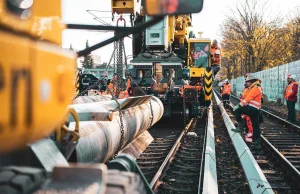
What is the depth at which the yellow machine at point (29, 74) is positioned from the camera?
4.78 ft

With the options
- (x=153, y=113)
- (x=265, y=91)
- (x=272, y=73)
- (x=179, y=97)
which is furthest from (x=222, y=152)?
(x=265, y=91)

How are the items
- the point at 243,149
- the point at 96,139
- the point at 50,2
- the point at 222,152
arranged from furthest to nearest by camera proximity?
1. the point at 222,152
2. the point at 243,149
3. the point at 96,139
4. the point at 50,2

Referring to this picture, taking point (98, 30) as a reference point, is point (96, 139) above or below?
below

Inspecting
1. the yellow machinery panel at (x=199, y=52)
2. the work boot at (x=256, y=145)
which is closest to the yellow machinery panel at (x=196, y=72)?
the yellow machinery panel at (x=199, y=52)

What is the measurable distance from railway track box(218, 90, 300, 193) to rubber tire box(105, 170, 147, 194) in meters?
4.83

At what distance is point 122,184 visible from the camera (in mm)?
2209

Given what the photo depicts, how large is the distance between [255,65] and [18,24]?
5326cm

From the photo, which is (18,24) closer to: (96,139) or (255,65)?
(96,139)

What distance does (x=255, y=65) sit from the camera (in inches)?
2087

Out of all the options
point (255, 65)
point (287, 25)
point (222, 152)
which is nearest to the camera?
point (222, 152)

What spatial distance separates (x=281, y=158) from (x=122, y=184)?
7.05 meters

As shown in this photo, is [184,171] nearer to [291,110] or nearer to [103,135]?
[103,135]

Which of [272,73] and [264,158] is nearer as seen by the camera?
[264,158]

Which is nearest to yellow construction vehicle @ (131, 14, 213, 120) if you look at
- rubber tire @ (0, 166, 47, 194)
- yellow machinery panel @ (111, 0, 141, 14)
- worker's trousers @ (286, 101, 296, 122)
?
worker's trousers @ (286, 101, 296, 122)
